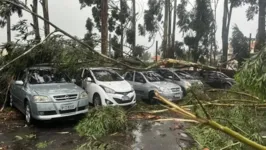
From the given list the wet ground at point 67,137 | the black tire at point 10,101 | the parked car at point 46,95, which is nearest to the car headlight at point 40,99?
the parked car at point 46,95

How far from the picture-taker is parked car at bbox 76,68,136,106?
25.7ft

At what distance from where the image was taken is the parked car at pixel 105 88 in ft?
25.7

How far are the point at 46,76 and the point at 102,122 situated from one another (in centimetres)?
Result: 407

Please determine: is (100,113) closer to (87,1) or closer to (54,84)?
(54,84)

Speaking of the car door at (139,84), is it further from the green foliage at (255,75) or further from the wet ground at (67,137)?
the green foliage at (255,75)

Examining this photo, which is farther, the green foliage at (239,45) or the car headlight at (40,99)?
the car headlight at (40,99)

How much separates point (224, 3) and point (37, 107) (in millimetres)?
15420

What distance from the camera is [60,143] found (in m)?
5.27

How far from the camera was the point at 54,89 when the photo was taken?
649 cm

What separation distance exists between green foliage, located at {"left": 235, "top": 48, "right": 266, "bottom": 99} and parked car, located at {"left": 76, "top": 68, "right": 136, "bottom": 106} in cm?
589

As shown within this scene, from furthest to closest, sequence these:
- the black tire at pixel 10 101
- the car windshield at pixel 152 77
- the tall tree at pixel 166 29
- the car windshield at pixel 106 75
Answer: the tall tree at pixel 166 29, the car windshield at pixel 152 77, the car windshield at pixel 106 75, the black tire at pixel 10 101

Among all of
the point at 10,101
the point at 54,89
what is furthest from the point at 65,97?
the point at 10,101

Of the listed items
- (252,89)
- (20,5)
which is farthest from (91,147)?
(20,5)

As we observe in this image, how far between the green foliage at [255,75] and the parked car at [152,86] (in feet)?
23.5
